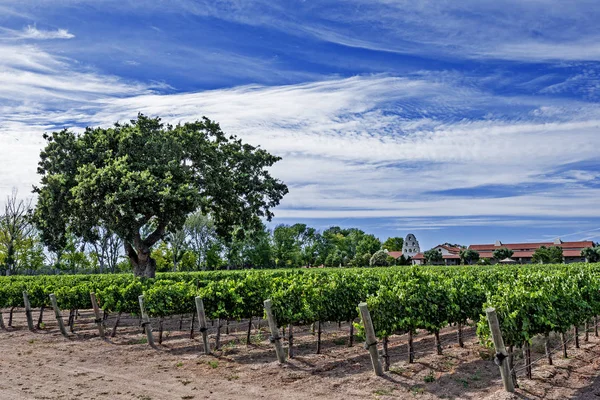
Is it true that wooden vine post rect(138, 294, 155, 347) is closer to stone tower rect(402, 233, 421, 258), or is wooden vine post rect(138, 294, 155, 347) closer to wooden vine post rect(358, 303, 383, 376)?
wooden vine post rect(358, 303, 383, 376)

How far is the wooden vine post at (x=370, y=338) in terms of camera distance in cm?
1051

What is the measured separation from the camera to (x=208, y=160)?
108 feet

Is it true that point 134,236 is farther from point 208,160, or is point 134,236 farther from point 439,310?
point 439,310

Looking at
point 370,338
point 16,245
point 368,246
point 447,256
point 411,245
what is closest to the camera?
point 370,338

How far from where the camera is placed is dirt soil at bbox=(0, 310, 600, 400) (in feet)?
32.2

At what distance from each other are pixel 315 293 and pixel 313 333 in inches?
133

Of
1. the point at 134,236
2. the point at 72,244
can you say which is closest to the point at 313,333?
the point at 134,236

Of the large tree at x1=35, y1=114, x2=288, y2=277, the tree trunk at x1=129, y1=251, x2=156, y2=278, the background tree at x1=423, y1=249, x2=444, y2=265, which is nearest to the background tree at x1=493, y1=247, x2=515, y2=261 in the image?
the background tree at x1=423, y1=249, x2=444, y2=265

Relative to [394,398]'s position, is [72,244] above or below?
above

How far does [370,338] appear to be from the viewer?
10.5 m

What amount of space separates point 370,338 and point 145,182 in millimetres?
19451

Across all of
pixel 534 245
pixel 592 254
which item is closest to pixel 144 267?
pixel 592 254

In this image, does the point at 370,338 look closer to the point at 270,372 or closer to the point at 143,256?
the point at 270,372

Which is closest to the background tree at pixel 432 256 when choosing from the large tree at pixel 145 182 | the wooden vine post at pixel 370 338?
the large tree at pixel 145 182
